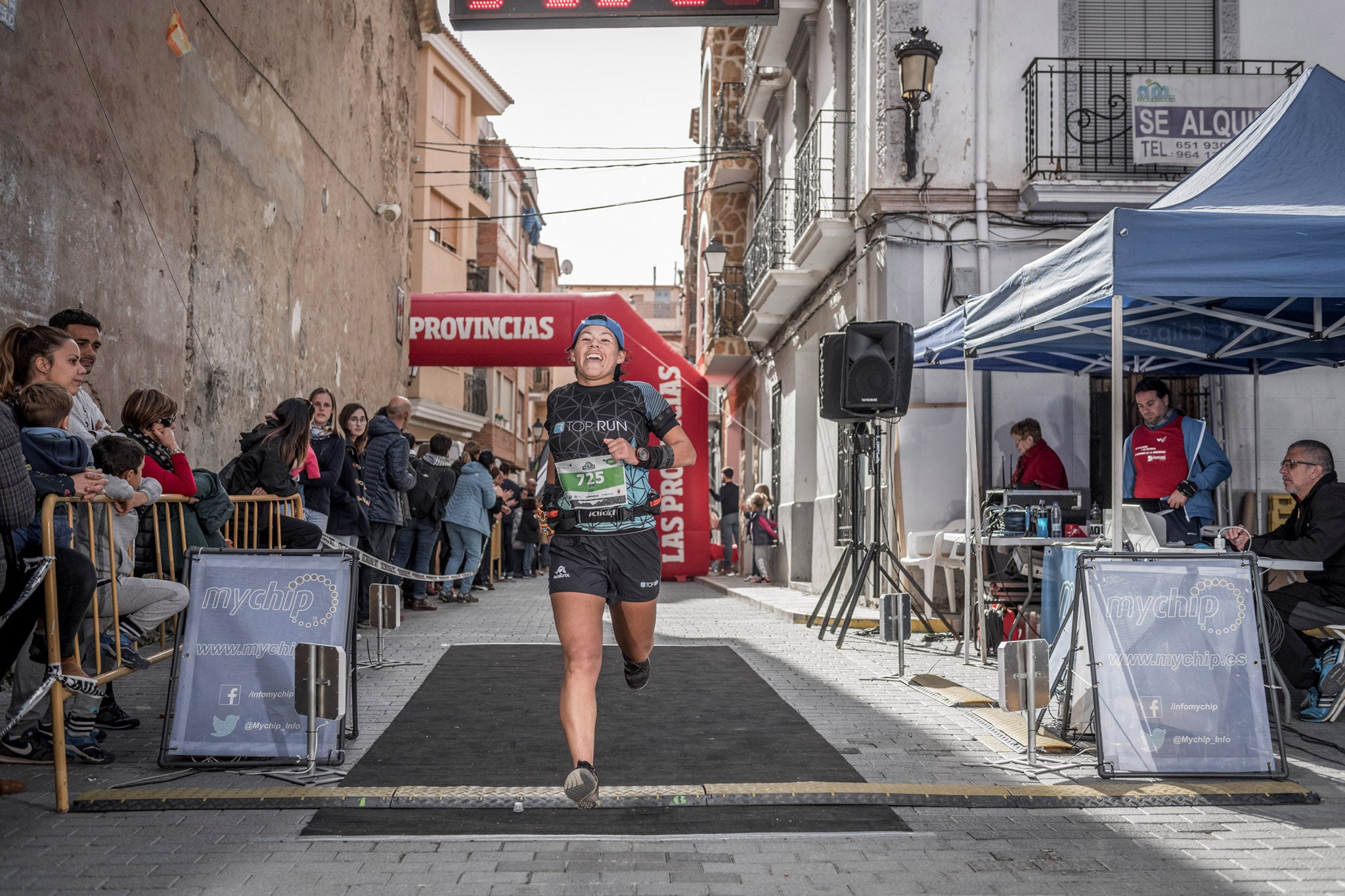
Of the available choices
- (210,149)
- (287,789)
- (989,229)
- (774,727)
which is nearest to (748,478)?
(989,229)

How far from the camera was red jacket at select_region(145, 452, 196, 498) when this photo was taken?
6.53 meters

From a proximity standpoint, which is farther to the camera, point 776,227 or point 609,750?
point 776,227

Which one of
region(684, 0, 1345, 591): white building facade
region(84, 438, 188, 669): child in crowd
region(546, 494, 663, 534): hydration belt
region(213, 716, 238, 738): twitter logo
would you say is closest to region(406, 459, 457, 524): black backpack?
region(684, 0, 1345, 591): white building facade

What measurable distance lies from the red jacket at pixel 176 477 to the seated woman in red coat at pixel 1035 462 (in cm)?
703

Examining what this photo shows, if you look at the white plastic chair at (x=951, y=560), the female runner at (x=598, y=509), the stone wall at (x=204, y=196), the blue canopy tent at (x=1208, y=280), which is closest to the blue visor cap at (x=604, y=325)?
the female runner at (x=598, y=509)

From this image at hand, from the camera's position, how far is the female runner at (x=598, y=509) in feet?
15.7

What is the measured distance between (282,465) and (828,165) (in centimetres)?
953

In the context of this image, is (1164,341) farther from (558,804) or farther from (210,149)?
(210,149)

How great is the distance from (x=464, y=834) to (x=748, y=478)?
74.2 ft

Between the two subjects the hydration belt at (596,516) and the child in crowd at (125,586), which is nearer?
the hydration belt at (596,516)

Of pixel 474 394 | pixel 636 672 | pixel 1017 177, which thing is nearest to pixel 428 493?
pixel 1017 177

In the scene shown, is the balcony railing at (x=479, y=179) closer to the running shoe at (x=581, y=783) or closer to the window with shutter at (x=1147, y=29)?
the window with shutter at (x=1147, y=29)

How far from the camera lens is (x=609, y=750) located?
5.81 m

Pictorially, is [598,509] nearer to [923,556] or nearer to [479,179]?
[923,556]
